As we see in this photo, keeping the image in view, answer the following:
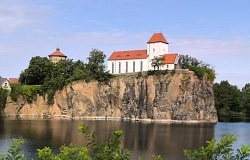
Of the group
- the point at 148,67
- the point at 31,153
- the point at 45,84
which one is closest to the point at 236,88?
the point at 148,67

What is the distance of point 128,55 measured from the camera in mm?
79438

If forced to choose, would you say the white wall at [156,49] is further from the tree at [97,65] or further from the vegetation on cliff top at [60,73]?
the tree at [97,65]

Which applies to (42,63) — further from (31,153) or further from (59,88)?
(31,153)

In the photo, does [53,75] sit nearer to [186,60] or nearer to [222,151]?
[186,60]

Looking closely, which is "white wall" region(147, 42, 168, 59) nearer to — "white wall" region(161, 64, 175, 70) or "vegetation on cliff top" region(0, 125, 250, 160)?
"white wall" region(161, 64, 175, 70)

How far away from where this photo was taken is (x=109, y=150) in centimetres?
881

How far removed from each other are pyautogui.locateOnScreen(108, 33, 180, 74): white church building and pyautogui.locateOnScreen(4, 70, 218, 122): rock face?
4.33m

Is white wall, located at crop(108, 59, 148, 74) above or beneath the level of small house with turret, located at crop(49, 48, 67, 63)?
beneath

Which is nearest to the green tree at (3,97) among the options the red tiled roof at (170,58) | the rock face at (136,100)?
the rock face at (136,100)

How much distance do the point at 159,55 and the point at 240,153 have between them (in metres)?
66.9

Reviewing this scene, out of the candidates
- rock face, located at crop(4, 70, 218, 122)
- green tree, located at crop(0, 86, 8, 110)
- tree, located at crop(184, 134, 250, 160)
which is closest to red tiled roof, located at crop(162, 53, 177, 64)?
rock face, located at crop(4, 70, 218, 122)

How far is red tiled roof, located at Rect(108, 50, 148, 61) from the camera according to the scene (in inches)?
3059

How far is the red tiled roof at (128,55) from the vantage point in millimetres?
77688

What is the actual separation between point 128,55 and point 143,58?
4383 mm
